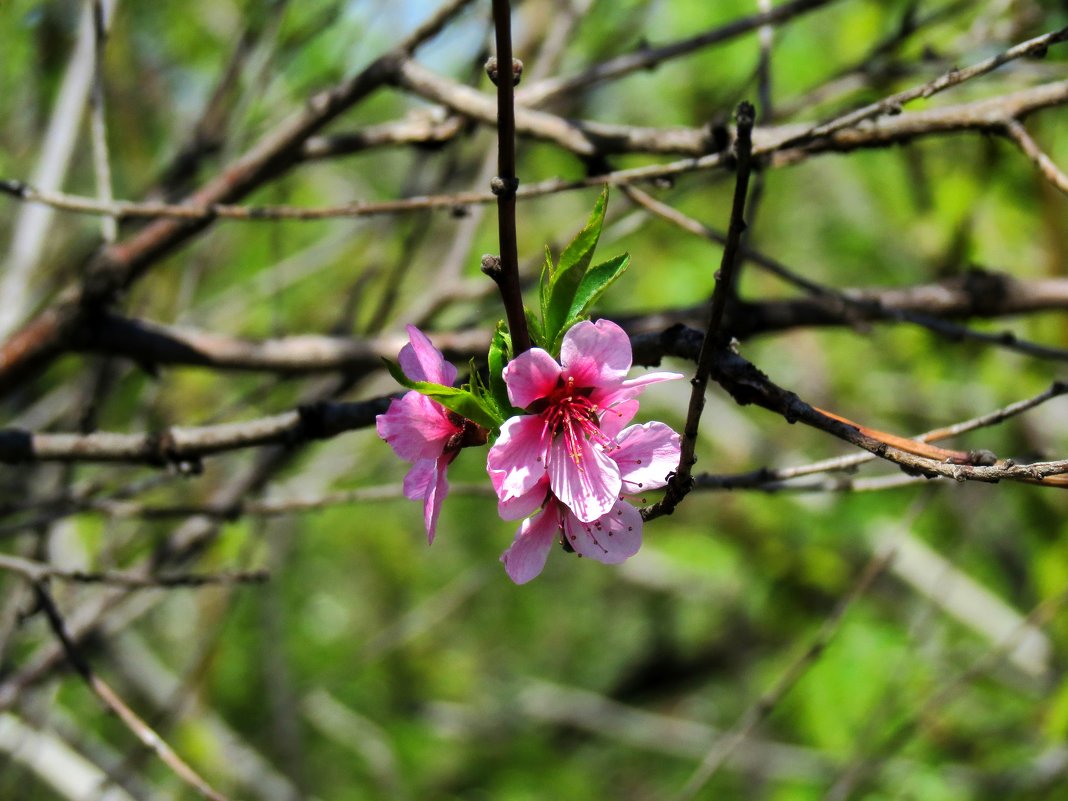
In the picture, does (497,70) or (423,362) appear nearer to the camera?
(497,70)

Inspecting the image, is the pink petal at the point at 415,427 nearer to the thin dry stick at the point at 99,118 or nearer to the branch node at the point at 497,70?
the branch node at the point at 497,70

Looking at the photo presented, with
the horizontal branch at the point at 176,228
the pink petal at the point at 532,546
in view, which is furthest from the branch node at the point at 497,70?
the horizontal branch at the point at 176,228

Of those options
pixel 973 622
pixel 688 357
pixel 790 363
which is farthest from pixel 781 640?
pixel 688 357

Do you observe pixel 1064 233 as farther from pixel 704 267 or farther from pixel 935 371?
pixel 704 267

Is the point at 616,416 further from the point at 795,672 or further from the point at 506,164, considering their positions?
the point at 795,672

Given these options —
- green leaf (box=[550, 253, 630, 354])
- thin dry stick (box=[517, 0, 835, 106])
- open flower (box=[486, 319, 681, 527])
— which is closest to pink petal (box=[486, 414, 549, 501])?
open flower (box=[486, 319, 681, 527])

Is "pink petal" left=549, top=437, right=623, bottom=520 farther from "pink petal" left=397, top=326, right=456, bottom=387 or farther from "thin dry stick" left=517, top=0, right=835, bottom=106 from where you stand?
"thin dry stick" left=517, top=0, right=835, bottom=106

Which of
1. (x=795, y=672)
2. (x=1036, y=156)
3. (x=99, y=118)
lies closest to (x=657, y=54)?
(x=1036, y=156)
